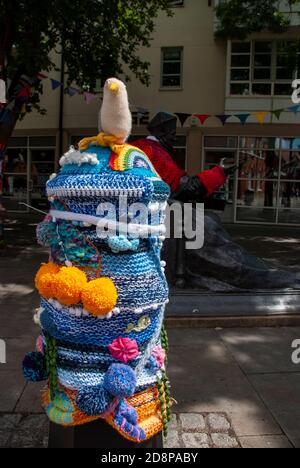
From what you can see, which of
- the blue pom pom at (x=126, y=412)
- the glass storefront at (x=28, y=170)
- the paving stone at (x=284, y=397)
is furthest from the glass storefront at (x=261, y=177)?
the blue pom pom at (x=126, y=412)

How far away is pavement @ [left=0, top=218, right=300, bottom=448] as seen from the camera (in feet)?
9.98

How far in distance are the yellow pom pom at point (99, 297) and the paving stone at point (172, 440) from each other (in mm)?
1255

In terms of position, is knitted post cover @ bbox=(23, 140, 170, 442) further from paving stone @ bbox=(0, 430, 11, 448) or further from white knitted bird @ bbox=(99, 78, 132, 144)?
paving stone @ bbox=(0, 430, 11, 448)

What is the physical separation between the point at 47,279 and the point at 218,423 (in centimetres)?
170

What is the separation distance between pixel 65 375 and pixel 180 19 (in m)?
16.0

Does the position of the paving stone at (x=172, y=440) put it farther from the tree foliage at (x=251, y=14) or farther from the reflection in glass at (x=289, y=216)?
the reflection in glass at (x=289, y=216)

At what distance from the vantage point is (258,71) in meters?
15.9

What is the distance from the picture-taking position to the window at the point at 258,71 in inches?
620

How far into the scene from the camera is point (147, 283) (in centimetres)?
222

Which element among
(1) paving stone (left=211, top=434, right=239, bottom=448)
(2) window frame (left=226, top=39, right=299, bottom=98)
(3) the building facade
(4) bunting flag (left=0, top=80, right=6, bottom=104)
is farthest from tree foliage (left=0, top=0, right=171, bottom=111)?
(1) paving stone (left=211, top=434, right=239, bottom=448)

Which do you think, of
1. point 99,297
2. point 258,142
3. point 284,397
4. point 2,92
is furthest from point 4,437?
point 258,142

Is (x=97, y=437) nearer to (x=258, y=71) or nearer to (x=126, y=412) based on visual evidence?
(x=126, y=412)

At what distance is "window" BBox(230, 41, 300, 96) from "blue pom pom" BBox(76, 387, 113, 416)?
1487cm

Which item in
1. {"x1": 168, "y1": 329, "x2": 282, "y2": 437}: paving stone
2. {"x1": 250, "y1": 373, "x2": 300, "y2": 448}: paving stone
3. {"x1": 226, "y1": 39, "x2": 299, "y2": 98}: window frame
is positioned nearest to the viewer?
{"x1": 250, "y1": 373, "x2": 300, "y2": 448}: paving stone
